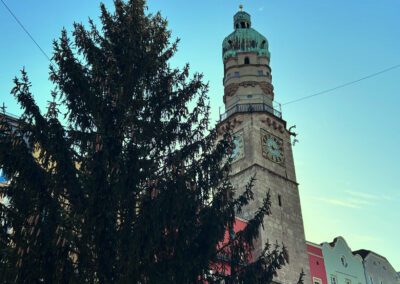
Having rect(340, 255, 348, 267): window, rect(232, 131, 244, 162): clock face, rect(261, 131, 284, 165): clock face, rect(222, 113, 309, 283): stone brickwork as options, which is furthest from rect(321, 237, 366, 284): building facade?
rect(232, 131, 244, 162): clock face

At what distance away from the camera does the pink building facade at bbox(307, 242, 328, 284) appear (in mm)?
30323

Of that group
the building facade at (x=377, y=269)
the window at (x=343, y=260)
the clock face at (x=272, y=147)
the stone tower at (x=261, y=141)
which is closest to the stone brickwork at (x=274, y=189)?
the stone tower at (x=261, y=141)

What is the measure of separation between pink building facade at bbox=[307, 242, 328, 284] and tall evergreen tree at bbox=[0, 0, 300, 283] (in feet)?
64.8

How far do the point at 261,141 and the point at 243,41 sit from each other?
37.9 feet

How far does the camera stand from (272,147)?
34656 mm

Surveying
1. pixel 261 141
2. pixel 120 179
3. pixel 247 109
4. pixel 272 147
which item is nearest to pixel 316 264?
pixel 272 147

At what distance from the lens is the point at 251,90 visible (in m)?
38.1

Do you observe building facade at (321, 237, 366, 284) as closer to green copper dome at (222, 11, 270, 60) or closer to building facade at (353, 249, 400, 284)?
building facade at (353, 249, 400, 284)

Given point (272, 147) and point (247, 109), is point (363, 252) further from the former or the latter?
point (247, 109)

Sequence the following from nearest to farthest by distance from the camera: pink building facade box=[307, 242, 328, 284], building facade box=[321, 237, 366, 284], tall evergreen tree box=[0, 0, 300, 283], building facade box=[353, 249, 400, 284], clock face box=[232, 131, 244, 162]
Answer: tall evergreen tree box=[0, 0, 300, 283] < pink building facade box=[307, 242, 328, 284] < building facade box=[321, 237, 366, 284] < clock face box=[232, 131, 244, 162] < building facade box=[353, 249, 400, 284]

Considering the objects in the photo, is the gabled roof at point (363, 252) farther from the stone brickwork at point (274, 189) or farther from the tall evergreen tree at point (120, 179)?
the tall evergreen tree at point (120, 179)

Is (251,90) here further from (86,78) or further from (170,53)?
(86,78)

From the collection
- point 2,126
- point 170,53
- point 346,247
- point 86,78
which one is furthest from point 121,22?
point 346,247

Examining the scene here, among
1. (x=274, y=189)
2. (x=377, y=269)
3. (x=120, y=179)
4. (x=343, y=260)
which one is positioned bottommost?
(x=120, y=179)
